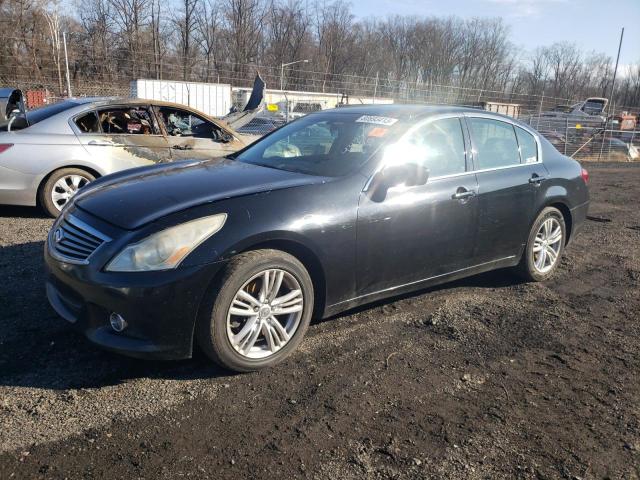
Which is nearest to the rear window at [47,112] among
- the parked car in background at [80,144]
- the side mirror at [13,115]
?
the parked car in background at [80,144]

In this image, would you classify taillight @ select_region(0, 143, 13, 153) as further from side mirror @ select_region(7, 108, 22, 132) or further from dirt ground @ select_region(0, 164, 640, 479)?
dirt ground @ select_region(0, 164, 640, 479)

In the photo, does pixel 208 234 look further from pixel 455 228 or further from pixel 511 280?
pixel 511 280

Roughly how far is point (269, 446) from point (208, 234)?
1187 mm

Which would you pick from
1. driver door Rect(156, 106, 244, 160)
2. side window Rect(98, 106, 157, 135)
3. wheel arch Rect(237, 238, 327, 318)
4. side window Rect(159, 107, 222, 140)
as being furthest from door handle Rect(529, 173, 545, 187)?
side window Rect(98, 106, 157, 135)

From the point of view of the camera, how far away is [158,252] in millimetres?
2867

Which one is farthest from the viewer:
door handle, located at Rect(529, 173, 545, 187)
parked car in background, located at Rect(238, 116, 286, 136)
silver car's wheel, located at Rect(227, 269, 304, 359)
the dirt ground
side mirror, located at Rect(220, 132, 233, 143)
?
parked car in background, located at Rect(238, 116, 286, 136)

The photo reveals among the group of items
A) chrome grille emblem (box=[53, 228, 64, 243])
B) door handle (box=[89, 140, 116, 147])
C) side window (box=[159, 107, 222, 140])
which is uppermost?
side window (box=[159, 107, 222, 140])

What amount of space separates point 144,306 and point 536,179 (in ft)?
Answer: 11.9

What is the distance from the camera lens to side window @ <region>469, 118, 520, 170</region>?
445 cm

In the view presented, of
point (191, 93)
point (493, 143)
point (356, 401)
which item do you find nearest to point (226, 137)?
point (493, 143)

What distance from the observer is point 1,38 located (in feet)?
58.5

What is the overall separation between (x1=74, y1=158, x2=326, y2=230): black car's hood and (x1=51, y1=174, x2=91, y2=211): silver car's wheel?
2918 mm

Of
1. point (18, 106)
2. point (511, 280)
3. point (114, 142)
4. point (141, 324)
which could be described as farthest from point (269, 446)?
point (18, 106)

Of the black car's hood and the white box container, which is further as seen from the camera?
the white box container
